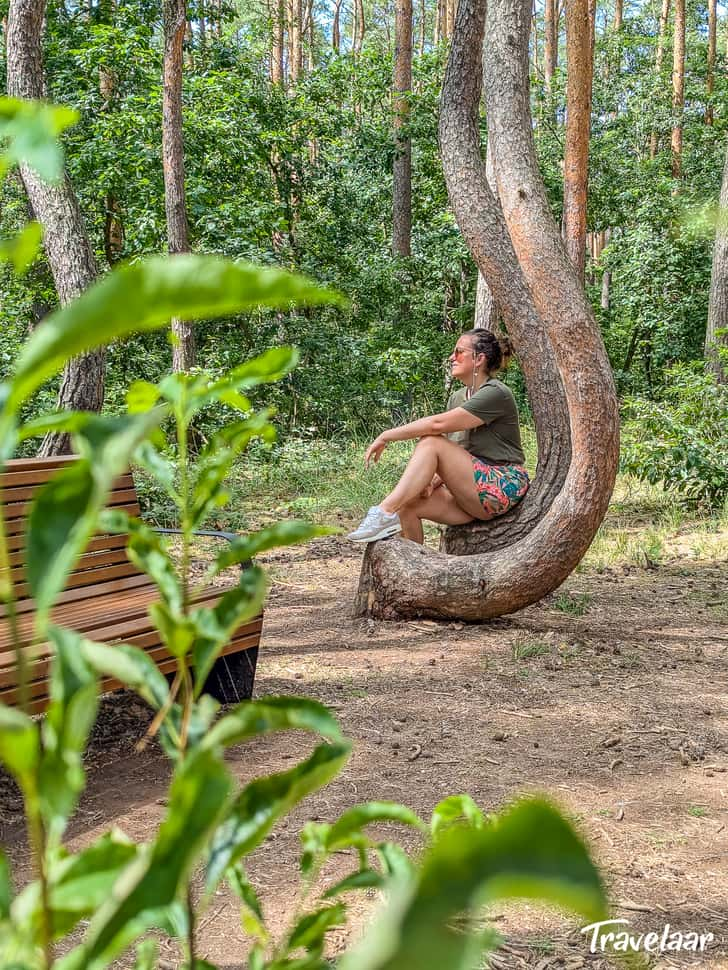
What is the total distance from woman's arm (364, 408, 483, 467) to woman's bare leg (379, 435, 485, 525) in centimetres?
9

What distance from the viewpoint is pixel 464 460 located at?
558cm

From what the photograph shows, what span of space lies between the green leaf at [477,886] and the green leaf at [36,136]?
0.33 m

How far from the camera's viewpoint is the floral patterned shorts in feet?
18.5

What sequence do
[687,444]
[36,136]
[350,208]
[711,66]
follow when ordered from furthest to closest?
[711,66]
[350,208]
[687,444]
[36,136]

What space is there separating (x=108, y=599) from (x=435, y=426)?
7.54 ft

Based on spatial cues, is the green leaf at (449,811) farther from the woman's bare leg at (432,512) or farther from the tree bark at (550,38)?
the tree bark at (550,38)

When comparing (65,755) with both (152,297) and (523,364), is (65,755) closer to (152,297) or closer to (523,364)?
(152,297)

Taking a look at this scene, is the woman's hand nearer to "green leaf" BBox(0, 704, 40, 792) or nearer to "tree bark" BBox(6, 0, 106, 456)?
"tree bark" BBox(6, 0, 106, 456)

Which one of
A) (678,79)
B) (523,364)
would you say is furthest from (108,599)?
(678,79)

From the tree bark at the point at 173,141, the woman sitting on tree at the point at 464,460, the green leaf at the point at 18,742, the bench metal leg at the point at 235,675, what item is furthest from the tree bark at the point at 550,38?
the green leaf at the point at 18,742

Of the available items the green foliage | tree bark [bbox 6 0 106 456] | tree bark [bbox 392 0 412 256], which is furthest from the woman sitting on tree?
tree bark [bbox 392 0 412 256]

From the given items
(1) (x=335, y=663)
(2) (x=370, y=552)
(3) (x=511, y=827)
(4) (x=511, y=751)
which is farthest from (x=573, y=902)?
(2) (x=370, y=552)

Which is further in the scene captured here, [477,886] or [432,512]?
[432,512]

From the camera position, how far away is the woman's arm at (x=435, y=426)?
5.41 metres
